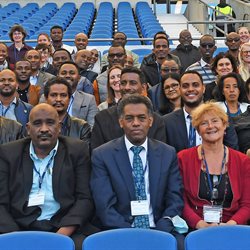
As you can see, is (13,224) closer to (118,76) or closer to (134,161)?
(134,161)

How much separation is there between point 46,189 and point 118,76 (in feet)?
6.33

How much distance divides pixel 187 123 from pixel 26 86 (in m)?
2.07

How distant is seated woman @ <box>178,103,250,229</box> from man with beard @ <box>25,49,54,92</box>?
9.08 feet

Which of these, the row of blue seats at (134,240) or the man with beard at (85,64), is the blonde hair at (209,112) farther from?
the man with beard at (85,64)

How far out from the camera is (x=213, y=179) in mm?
3637

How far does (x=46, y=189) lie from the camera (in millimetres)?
3611

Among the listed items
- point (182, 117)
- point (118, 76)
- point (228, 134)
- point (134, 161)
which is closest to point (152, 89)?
point (118, 76)

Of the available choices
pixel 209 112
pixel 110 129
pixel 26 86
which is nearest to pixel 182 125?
pixel 110 129

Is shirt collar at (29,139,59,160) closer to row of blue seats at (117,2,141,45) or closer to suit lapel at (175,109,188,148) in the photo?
suit lapel at (175,109,188,148)

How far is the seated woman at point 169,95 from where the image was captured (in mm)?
4992

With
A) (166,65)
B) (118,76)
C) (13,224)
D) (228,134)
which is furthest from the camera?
(166,65)

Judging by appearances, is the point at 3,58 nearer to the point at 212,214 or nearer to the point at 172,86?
the point at 172,86

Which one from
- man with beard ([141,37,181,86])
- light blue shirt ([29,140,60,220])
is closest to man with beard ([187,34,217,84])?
man with beard ([141,37,181,86])

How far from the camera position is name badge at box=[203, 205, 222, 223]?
11.5 feet
